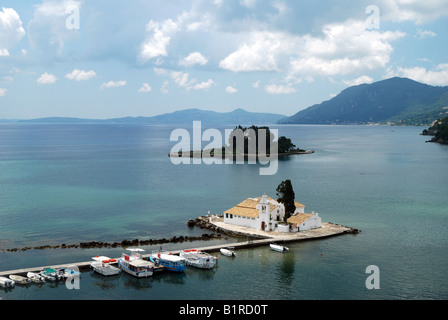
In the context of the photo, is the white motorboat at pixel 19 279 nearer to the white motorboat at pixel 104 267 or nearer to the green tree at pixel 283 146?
the white motorboat at pixel 104 267

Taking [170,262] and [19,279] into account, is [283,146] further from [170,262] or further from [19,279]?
[19,279]

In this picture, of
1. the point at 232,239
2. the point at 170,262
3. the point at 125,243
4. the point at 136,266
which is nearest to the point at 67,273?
the point at 136,266

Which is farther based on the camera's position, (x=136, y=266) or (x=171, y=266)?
(x=171, y=266)

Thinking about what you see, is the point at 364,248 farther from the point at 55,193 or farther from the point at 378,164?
the point at 378,164

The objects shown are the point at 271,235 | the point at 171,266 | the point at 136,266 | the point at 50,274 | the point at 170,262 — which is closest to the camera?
the point at 50,274

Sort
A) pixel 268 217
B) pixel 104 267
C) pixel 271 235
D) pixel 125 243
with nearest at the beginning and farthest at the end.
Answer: pixel 104 267 → pixel 125 243 → pixel 271 235 → pixel 268 217

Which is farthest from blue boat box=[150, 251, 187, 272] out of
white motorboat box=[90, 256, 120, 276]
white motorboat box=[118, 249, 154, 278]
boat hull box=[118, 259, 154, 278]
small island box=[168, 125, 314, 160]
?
small island box=[168, 125, 314, 160]

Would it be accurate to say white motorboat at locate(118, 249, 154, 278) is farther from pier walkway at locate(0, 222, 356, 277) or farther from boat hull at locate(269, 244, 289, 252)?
boat hull at locate(269, 244, 289, 252)

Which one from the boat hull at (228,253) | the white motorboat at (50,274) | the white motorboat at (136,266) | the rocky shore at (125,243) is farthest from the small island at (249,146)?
the white motorboat at (50,274)
